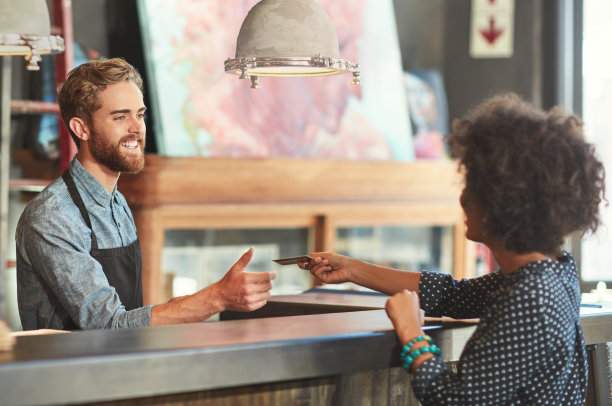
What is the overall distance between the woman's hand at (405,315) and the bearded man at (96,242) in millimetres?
448

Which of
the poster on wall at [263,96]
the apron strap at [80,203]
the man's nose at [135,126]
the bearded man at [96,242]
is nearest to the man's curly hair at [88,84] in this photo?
the bearded man at [96,242]

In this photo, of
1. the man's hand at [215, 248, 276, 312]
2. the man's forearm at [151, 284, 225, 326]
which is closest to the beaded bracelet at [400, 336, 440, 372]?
the man's hand at [215, 248, 276, 312]

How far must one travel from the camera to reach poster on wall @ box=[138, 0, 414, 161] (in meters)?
4.39

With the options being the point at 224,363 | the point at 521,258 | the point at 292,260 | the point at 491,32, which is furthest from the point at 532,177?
the point at 491,32

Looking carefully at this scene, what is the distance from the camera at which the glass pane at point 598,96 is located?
19.5ft

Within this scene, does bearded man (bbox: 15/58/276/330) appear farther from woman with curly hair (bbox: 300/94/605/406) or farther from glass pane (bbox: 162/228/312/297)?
glass pane (bbox: 162/228/312/297)

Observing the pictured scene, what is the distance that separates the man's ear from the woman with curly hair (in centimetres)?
126

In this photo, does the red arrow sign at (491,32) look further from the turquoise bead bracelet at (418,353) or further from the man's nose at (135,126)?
the turquoise bead bracelet at (418,353)

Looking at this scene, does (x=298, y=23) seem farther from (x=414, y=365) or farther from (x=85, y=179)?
(x=414, y=365)

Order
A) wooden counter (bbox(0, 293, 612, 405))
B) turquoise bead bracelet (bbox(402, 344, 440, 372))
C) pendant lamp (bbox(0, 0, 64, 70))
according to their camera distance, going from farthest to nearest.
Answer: pendant lamp (bbox(0, 0, 64, 70)) < turquoise bead bracelet (bbox(402, 344, 440, 372)) < wooden counter (bbox(0, 293, 612, 405))

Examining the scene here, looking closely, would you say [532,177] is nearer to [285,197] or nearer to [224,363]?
[224,363]

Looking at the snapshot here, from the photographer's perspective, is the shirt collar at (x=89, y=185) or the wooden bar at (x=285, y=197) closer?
the shirt collar at (x=89, y=185)

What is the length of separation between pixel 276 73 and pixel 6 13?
30.9 inches

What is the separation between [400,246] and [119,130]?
318 cm
